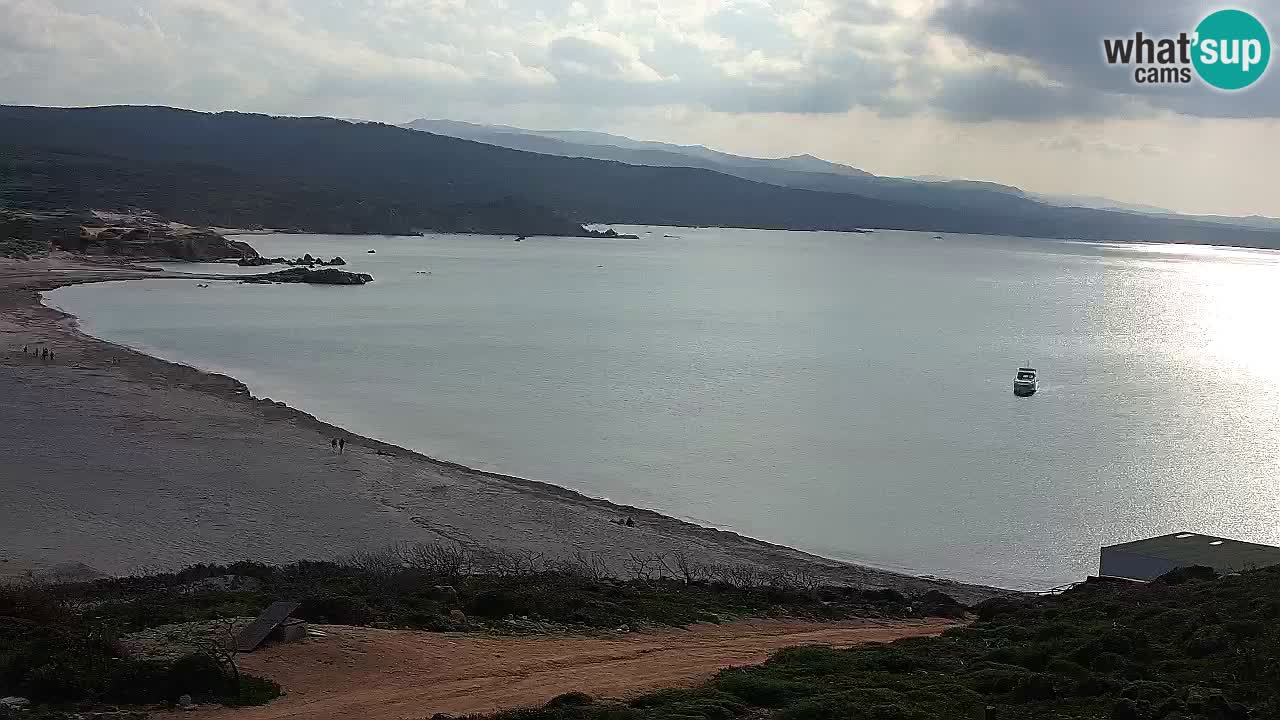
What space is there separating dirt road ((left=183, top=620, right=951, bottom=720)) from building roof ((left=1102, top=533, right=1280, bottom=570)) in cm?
630

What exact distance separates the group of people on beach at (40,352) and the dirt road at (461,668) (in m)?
25.3

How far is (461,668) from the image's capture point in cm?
942

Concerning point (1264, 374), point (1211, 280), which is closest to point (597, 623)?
point (1264, 374)

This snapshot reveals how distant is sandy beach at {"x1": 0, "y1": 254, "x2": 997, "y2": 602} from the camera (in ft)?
52.9

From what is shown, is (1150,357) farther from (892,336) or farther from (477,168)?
(477,168)

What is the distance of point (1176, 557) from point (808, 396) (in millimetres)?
20742

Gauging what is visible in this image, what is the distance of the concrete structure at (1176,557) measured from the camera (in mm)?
14891

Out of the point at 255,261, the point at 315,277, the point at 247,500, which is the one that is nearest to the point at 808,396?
the point at 247,500

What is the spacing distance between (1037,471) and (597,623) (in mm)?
17079

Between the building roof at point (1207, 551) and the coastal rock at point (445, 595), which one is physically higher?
the coastal rock at point (445, 595)

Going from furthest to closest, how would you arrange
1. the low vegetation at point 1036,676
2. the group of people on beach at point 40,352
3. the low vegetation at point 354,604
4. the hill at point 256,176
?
the hill at point 256,176 < the group of people on beach at point 40,352 < the low vegetation at point 354,604 < the low vegetation at point 1036,676

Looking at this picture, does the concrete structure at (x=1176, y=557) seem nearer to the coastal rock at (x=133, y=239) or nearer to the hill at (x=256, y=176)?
the coastal rock at (x=133, y=239)

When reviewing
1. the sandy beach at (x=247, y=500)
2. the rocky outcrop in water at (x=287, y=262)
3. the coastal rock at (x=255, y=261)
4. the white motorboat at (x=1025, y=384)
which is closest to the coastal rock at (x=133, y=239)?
the coastal rock at (x=255, y=261)

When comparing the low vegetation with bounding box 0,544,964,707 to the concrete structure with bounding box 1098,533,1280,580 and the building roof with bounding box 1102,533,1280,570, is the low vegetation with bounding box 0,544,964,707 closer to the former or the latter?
the concrete structure with bounding box 1098,533,1280,580
